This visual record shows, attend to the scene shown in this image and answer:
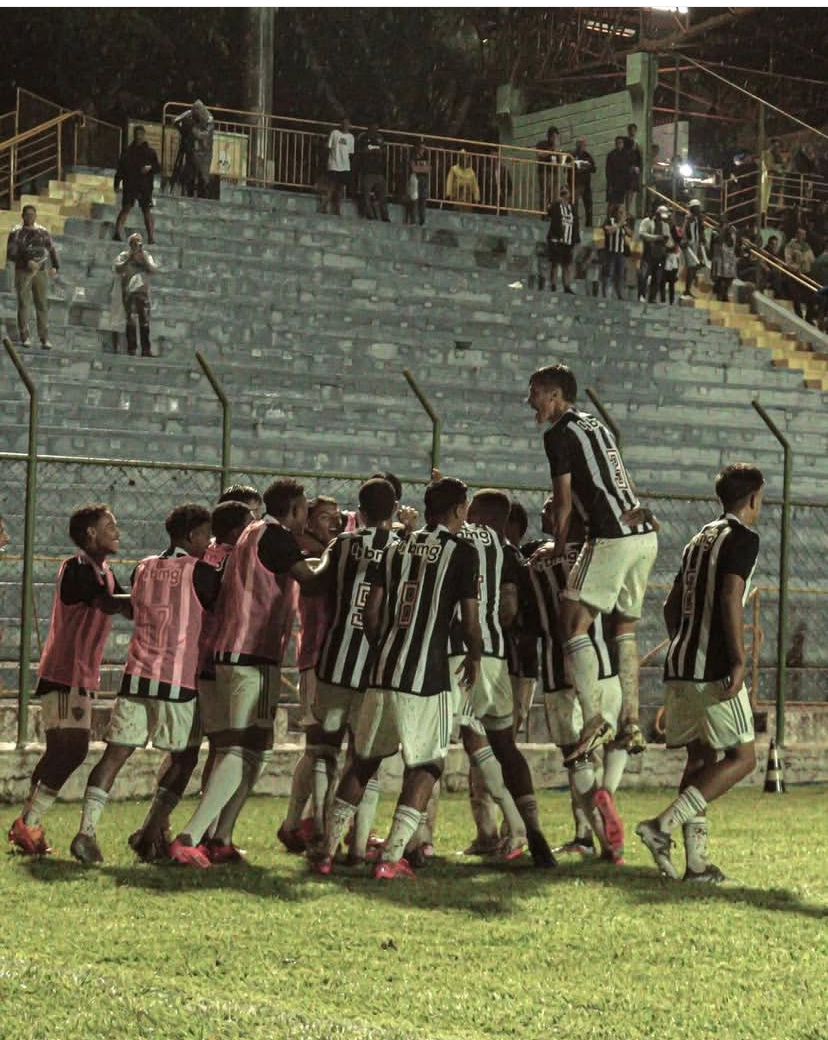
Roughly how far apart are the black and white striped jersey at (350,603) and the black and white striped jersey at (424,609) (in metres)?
0.19

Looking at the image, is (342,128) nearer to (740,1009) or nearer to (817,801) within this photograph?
(817,801)

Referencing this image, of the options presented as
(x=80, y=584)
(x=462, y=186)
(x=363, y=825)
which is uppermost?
(x=462, y=186)

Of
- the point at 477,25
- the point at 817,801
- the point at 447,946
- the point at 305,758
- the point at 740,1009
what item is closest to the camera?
the point at 740,1009

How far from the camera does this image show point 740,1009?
5.55m

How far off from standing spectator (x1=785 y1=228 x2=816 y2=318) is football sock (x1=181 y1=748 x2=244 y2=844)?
21.4 meters

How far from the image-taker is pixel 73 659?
8.85m

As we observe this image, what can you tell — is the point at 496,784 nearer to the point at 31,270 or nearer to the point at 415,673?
the point at 415,673

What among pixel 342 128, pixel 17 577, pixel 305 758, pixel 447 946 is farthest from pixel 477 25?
pixel 447 946

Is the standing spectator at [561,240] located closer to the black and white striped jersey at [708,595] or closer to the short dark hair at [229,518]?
the short dark hair at [229,518]

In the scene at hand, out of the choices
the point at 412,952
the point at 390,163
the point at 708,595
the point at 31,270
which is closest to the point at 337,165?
the point at 390,163

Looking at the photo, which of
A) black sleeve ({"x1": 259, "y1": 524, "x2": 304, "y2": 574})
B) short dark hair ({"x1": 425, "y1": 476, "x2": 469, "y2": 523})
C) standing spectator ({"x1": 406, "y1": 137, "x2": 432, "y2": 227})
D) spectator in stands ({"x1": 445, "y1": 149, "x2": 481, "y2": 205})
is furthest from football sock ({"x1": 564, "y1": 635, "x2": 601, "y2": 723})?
spectator in stands ({"x1": 445, "y1": 149, "x2": 481, "y2": 205})

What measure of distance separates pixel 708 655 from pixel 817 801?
15.3 feet

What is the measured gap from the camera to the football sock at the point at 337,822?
26.5 ft

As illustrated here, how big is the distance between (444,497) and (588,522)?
30.5 inches
